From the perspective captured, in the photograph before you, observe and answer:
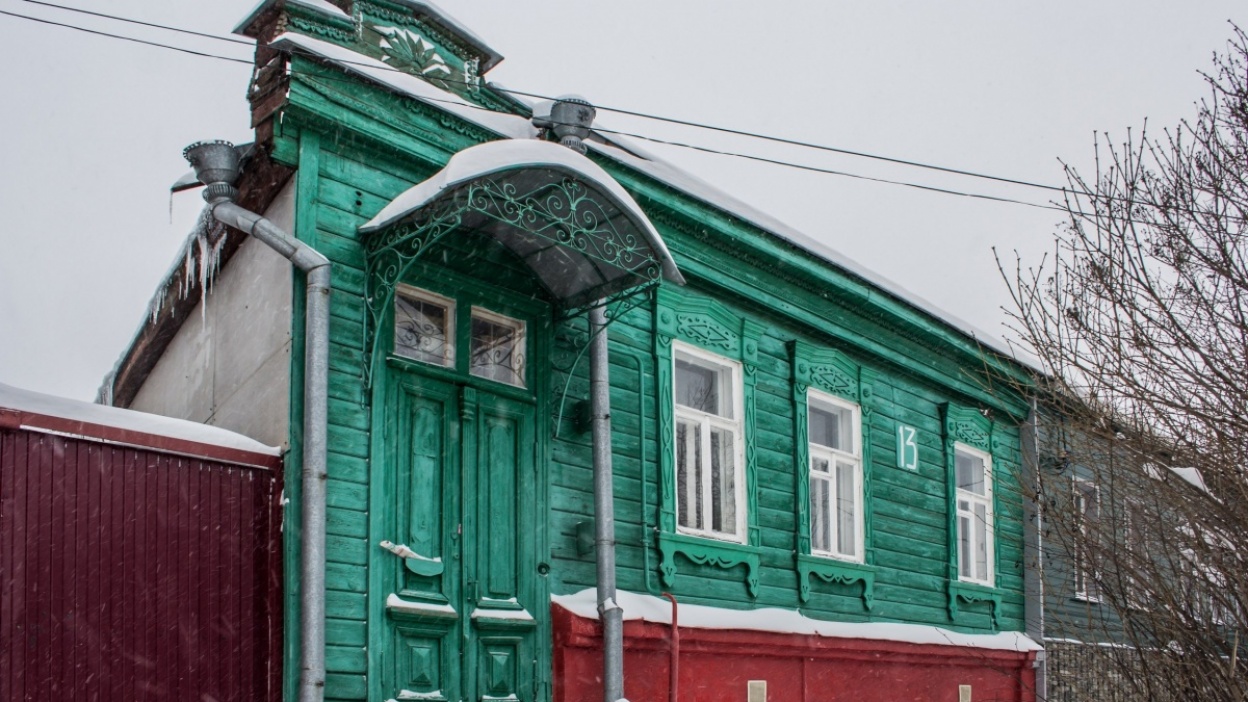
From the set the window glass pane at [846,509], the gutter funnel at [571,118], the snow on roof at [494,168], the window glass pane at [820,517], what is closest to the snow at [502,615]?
the snow on roof at [494,168]

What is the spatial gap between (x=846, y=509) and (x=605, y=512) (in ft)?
13.3

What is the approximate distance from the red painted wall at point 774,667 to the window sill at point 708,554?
461mm

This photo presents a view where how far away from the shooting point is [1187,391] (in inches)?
313

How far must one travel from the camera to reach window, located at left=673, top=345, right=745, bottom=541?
422 inches

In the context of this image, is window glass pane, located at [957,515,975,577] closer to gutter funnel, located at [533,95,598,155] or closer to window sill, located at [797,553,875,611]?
window sill, located at [797,553,875,611]

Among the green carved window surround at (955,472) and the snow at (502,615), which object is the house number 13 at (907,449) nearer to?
the green carved window surround at (955,472)

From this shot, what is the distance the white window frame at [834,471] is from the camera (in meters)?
12.2

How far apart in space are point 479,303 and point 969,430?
24.2ft

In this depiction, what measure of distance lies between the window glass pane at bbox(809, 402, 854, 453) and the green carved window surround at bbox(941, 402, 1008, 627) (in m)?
1.70

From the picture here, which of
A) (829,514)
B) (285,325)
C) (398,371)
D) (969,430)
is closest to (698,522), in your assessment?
(829,514)

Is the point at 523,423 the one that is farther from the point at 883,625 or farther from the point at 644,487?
the point at 883,625

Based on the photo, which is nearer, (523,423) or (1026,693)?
(523,423)

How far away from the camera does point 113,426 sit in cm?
711

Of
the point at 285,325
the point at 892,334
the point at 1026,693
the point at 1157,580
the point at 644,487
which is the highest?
the point at 892,334
